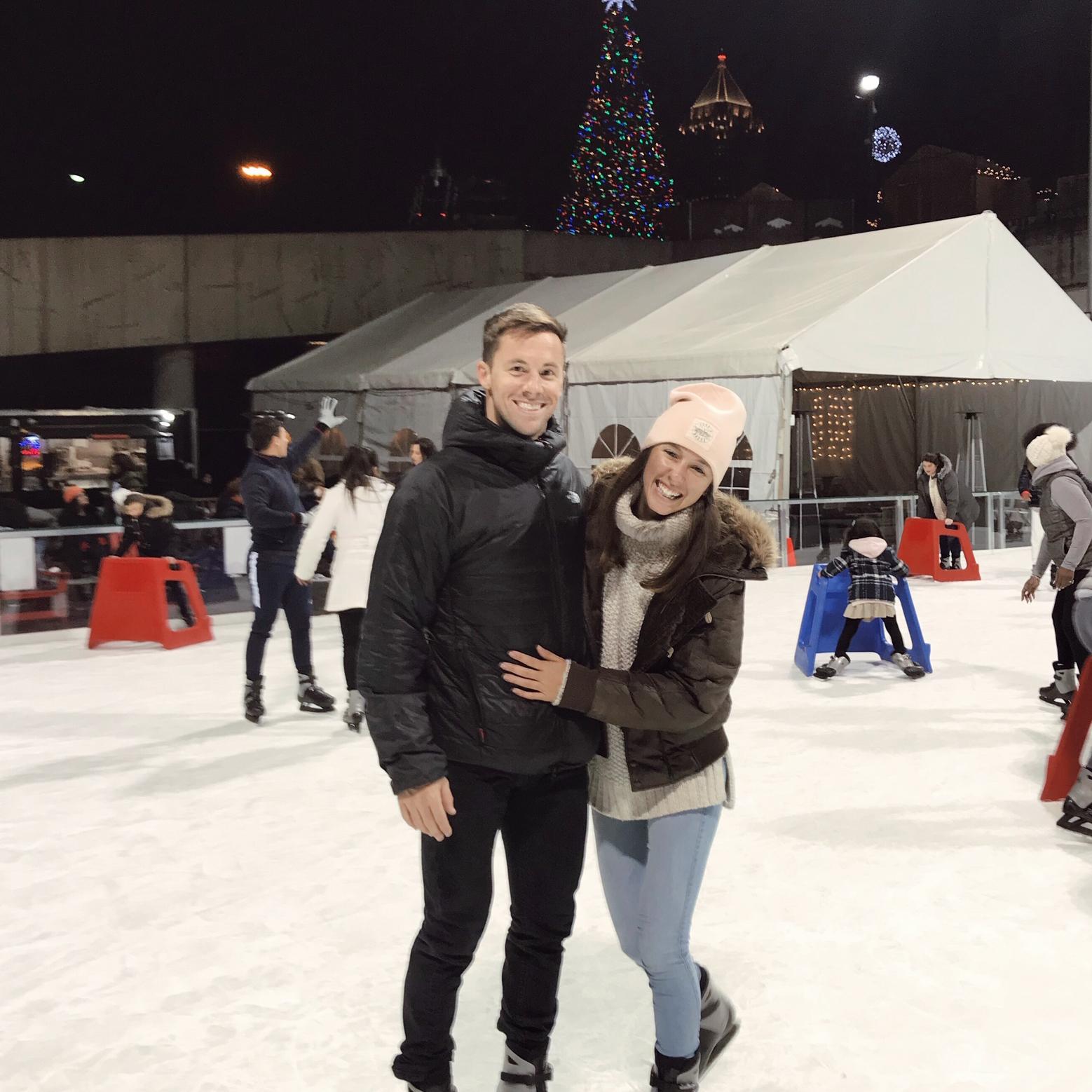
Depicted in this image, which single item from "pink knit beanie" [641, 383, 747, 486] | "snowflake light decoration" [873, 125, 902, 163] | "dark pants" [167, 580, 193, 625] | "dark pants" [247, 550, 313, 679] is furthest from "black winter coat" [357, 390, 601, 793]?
"snowflake light decoration" [873, 125, 902, 163]

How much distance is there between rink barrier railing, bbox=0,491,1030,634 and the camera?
25.3 feet

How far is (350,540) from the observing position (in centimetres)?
478

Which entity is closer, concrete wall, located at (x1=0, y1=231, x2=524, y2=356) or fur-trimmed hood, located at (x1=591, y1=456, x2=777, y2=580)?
fur-trimmed hood, located at (x1=591, y1=456, x2=777, y2=580)

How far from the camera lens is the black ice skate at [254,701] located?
5.18 metres

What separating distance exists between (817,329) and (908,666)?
5.72m

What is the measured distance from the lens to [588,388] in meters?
12.7

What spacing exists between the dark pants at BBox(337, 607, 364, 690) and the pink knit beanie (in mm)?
3084

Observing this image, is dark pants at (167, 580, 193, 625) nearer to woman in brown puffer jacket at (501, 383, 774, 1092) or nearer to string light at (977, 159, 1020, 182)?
woman in brown puffer jacket at (501, 383, 774, 1092)

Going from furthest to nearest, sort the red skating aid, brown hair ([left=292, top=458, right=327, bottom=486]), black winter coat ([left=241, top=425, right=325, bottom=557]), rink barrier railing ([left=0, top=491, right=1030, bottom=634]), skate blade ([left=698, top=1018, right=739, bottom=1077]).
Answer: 1. brown hair ([left=292, top=458, right=327, bottom=486])
2. rink barrier railing ([left=0, top=491, right=1030, bottom=634])
3. the red skating aid
4. black winter coat ([left=241, top=425, right=325, bottom=557])
5. skate blade ([left=698, top=1018, right=739, bottom=1077])

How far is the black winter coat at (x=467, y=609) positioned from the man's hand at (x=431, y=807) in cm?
1

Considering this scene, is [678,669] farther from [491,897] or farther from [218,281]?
[218,281]

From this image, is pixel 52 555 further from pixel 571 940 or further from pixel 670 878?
pixel 670 878

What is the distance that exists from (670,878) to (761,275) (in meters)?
12.4

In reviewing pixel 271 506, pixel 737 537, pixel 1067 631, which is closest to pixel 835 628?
pixel 1067 631
